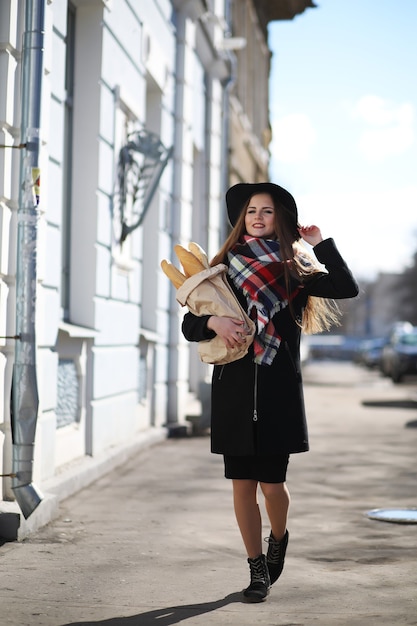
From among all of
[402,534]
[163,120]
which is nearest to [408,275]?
[163,120]

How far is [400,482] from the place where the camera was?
330 inches

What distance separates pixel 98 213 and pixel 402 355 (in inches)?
981

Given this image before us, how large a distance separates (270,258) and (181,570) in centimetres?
161

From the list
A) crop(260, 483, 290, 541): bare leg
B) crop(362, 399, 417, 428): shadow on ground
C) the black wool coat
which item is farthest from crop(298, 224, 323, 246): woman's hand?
crop(362, 399, 417, 428): shadow on ground

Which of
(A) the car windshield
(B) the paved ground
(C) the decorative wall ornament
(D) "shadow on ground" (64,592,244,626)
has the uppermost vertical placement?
(C) the decorative wall ornament

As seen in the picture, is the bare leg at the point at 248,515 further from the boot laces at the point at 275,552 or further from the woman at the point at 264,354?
the boot laces at the point at 275,552

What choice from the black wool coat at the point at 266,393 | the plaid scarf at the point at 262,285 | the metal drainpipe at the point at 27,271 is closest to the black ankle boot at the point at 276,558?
the black wool coat at the point at 266,393

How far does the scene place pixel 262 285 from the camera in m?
4.42

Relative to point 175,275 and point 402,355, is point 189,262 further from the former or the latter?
point 402,355

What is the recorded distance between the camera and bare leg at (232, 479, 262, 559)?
Result: 4.44 meters

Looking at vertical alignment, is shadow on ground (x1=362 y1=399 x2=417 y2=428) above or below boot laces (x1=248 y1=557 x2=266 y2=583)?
above

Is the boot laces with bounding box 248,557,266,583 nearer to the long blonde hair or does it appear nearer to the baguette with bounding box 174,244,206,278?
the long blonde hair

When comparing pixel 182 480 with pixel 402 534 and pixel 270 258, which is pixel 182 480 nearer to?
pixel 402 534

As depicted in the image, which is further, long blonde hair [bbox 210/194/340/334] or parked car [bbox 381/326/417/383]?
parked car [bbox 381/326/417/383]
